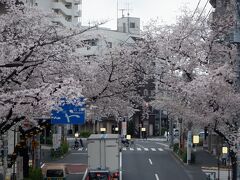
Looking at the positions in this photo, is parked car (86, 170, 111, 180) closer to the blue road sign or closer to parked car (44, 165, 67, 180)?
parked car (44, 165, 67, 180)

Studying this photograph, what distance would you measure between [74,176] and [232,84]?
1425 cm

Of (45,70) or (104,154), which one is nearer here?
(45,70)

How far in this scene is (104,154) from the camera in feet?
94.2

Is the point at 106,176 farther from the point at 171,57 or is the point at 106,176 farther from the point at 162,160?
the point at 162,160

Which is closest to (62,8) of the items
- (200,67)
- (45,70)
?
(200,67)

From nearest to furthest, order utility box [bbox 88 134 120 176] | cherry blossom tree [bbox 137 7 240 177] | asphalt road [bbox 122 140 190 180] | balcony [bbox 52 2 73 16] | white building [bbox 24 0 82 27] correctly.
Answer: cherry blossom tree [bbox 137 7 240 177] → utility box [bbox 88 134 120 176] → asphalt road [bbox 122 140 190 180] → white building [bbox 24 0 82 27] → balcony [bbox 52 2 73 16]

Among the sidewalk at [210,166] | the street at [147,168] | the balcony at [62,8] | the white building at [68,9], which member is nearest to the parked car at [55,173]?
the street at [147,168]

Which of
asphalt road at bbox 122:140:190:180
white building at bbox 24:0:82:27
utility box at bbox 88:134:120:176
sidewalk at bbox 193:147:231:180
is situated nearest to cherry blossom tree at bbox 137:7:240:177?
utility box at bbox 88:134:120:176

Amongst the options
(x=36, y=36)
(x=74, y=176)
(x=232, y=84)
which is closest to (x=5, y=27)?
(x=36, y=36)

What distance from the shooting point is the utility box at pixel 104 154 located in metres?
28.7

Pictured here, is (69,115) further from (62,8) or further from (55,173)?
(62,8)

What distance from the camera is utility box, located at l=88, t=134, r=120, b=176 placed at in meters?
28.7

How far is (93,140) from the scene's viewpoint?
28688 mm

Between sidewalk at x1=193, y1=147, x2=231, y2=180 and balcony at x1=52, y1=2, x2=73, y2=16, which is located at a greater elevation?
balcony at x1=52, y1=2, x2=73, y2=16
